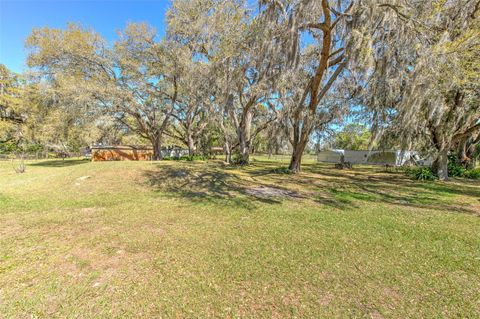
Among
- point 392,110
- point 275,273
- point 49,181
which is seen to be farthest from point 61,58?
point 392,110

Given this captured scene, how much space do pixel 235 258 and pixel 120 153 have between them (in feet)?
59.8

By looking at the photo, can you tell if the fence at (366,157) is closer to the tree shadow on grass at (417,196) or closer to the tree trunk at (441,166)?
the tree trunk at (441,166)

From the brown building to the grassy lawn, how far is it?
488 inches

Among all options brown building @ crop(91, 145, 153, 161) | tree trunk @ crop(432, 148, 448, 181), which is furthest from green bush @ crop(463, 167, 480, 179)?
brown building @ crop(91, 145, 153, 161)

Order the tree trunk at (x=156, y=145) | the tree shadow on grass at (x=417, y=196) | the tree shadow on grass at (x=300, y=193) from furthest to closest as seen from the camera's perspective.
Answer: the tree trunk at (x=156, y=145) → the tree shadow on grass at (x=300, y=193) → the tree shadow on grass at (x=417, y=196)

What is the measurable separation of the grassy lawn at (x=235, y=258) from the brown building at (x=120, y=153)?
12404mm

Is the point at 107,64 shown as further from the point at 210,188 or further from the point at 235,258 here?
the point at 235,258

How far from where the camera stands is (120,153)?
18000 millimetres

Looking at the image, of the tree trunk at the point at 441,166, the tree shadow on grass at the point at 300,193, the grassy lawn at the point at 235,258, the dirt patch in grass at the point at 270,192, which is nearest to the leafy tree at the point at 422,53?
the tree trunk at the point at 441,166

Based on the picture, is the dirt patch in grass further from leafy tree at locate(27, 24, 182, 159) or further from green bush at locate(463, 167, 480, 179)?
green bush at locate(463, 167, 480, 179)

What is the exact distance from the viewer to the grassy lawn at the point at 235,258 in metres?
1.99

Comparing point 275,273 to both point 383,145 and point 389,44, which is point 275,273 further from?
point 383,145

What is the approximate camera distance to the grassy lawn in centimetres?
199

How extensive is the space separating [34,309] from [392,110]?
11476mm
